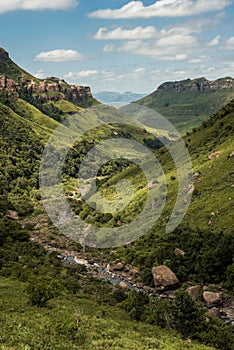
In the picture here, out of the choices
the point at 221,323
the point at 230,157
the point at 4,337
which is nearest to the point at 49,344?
the point at 4,337

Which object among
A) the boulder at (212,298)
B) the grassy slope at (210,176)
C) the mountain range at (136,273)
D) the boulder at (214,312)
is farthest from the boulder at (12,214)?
the boulder at (214,312)

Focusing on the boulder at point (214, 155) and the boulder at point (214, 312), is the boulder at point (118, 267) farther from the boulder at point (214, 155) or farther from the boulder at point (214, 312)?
the boulder at point (214, 155)

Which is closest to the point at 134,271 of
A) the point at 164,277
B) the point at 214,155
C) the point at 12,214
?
the point at 164,277

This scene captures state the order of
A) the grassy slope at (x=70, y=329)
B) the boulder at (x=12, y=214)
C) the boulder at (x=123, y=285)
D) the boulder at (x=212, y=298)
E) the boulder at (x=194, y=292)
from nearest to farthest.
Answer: the grassy slope at (x=70, y=329) < the boulder at (x=212, y=298) < the boulder at (x=194, y=292) < the boulder at (x=123, y=285) < the boulder at (x=12, y=214)

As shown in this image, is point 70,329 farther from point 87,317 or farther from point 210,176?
point 210,176

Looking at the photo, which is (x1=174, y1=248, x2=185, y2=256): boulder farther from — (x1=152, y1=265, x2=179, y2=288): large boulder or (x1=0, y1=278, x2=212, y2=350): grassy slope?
(x1=0, y1=278, x2=212, y2=350): grassy slope

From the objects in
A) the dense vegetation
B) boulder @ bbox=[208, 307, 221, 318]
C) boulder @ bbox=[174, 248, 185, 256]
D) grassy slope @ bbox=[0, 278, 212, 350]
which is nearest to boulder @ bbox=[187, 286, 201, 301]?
boulder @ bbox=[208, 307, 221, 318]

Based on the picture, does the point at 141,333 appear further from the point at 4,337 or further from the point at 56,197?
the point at 56,197

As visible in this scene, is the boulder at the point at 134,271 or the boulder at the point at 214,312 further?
the boulder at the point at 134,271

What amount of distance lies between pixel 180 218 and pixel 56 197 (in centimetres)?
9120

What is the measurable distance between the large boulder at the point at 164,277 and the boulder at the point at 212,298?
27.4 feet

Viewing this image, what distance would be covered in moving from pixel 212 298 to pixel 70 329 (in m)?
36.5

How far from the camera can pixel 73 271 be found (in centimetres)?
8425

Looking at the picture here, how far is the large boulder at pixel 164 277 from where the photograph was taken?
74812 millimetres
